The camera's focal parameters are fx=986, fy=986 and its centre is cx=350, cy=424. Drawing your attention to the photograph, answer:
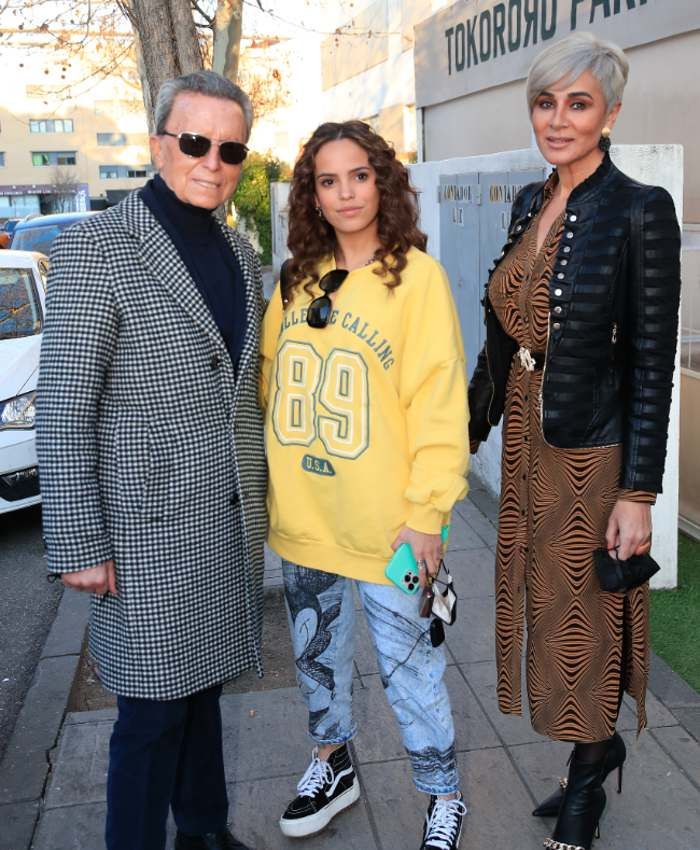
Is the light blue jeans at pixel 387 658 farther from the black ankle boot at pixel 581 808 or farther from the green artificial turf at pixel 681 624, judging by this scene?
the green artificial turf at pixel 681 624

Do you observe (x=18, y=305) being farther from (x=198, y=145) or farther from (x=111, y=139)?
(x=111, y=139)

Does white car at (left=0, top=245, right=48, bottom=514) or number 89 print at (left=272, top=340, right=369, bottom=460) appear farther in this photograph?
white car at (left=0, top=245, right=48, bottom=514)

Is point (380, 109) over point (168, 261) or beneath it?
over

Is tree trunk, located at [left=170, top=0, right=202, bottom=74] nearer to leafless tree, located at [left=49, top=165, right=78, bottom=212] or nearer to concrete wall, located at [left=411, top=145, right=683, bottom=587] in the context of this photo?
concrete wall, located at [left=411, top=145, right=683, bottom=587]

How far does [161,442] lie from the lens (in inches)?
93.3

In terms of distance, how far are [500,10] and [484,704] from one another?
605 centimetres

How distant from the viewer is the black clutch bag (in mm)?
2516

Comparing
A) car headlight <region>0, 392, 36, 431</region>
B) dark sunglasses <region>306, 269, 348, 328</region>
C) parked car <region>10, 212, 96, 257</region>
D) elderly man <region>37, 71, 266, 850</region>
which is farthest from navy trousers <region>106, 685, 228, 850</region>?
parked car <region>10, 212, 96, 257</region>

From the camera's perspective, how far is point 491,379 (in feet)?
9.14

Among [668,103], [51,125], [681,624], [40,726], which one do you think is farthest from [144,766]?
[51,125]

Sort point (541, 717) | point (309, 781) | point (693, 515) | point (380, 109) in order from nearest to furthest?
point (541, 717), point (309, 781), point (693, 515), point (380, 109)

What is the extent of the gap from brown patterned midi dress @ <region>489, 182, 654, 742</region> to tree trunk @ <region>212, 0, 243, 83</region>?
3854 mm

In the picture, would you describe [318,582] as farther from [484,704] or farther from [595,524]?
[484,704]

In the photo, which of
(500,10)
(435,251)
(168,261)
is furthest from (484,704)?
(500,10)
